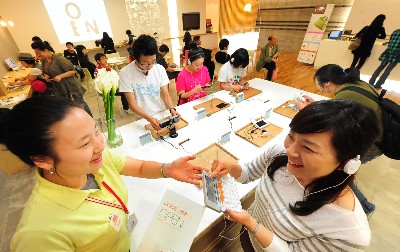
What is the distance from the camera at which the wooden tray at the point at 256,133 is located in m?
1.71

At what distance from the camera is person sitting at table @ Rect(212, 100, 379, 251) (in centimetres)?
66

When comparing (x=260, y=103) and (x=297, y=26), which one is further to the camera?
(x=297, y=26)

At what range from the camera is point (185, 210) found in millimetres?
911

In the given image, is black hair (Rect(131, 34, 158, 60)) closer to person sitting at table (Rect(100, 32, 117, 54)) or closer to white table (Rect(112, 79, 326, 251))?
white table (Rect(112, 79, 326, 251))

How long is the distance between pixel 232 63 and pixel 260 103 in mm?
765

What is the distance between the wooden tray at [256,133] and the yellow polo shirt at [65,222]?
1236 mm

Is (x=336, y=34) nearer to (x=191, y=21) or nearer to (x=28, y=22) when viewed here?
(x=191, y=21)

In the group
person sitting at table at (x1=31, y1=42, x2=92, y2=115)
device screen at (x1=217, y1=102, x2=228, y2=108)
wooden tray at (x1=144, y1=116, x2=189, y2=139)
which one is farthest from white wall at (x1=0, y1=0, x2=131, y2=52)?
device screen at (x1=217, y1=102, x2=228, y2=108)

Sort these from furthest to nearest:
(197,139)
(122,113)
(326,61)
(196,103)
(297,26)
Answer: (297,26), (326,61), (122,113), (196,103), (197,139)

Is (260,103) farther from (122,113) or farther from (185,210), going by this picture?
(122,113)

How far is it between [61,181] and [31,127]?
258 mm

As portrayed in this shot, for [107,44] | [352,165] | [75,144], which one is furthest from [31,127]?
[107,44]

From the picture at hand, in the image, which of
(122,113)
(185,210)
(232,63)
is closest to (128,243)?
(185,210)

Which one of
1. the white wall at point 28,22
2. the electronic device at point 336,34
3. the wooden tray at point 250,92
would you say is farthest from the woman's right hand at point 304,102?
the white wall at point 28,22
